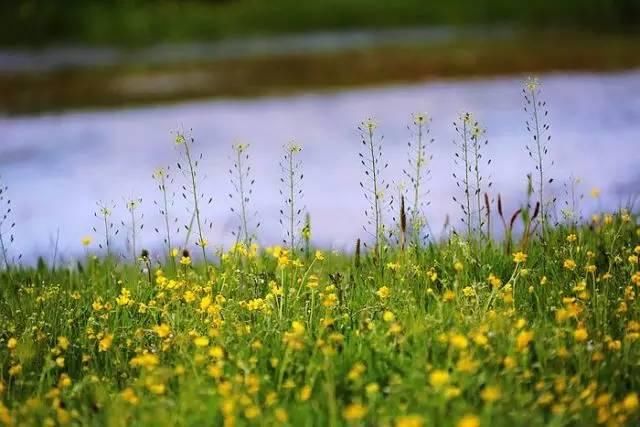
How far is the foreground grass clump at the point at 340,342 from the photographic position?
12.9 feet

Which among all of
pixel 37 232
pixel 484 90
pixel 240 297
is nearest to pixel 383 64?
pixel 484 90

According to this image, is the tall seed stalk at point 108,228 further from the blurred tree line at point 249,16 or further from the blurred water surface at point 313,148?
the blurred tree line at point 249,16

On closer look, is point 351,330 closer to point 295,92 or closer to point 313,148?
point 313,148

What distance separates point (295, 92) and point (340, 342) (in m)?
10.6

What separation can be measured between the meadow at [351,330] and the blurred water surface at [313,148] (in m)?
0.81

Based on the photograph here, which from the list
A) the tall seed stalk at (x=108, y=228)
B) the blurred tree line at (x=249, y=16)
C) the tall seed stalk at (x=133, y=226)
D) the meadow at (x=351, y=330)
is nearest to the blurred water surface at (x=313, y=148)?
the tall seed stalk at (x=133, y=226)

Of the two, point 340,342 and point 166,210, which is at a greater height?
point 166,210

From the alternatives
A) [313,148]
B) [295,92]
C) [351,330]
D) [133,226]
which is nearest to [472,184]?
[351,330]

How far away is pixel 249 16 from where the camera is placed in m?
21.6

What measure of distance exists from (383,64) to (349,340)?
12523 millimetres

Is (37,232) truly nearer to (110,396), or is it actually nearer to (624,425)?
(110,396)

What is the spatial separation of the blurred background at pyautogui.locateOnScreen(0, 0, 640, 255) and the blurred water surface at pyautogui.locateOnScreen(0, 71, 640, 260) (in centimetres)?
3

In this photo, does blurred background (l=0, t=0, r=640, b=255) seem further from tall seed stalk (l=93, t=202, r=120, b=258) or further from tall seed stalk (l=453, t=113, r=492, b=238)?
tall seed stalk (l=453, t=113, r=492, b=238)

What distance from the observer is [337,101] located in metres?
13.8
